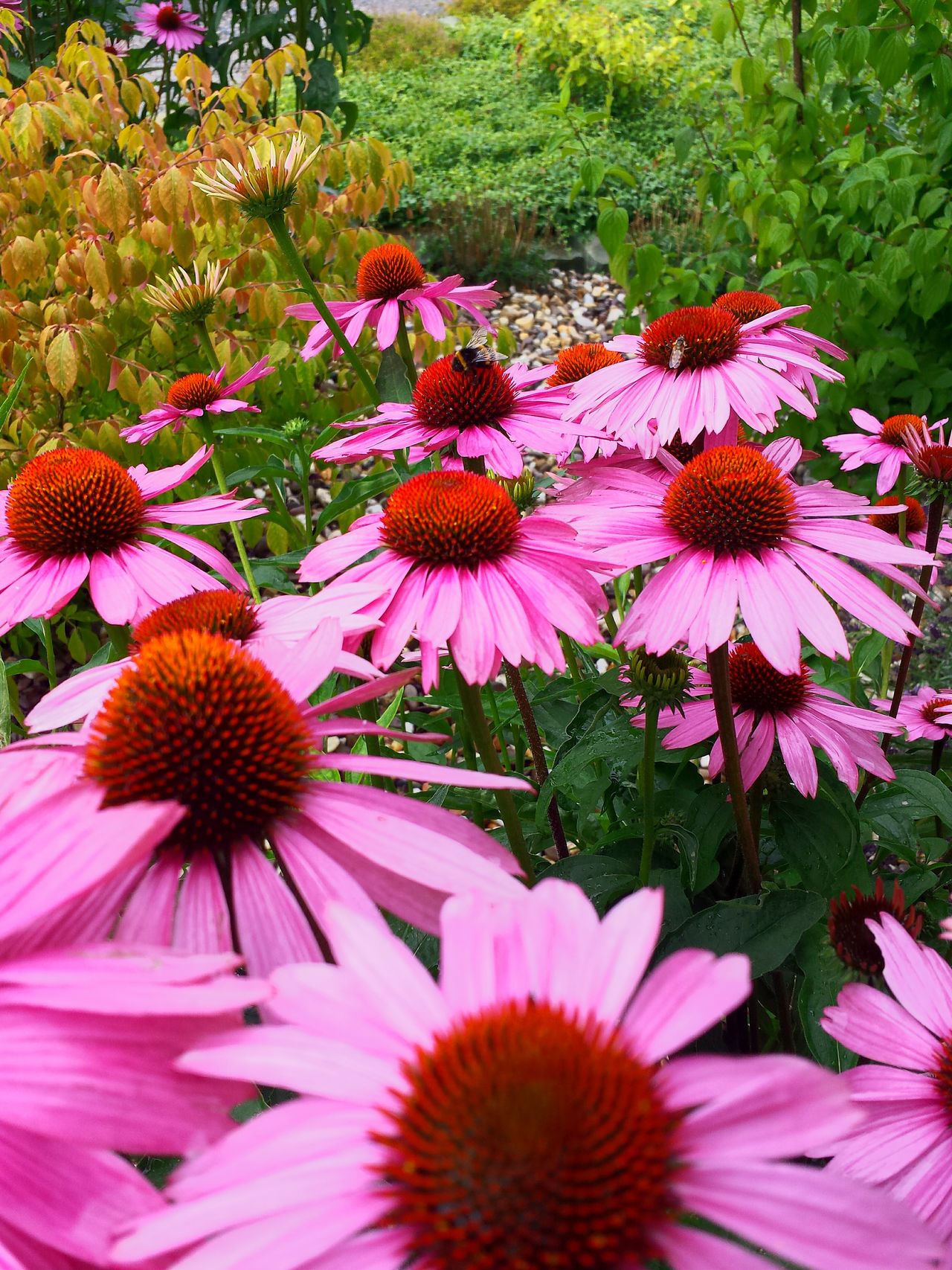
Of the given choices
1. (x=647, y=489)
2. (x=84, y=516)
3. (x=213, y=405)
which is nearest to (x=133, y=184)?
(x=213, y=405)

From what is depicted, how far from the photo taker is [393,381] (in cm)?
127

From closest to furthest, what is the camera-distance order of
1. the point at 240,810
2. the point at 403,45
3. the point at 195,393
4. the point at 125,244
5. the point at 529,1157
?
the point at 529,1157 < the point at 240,810 < the point at 195,393 < the point at 125,244 < the point at 403,45

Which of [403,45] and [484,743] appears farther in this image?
[403,45]

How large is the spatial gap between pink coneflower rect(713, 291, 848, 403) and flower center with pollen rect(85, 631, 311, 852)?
2.29 ft

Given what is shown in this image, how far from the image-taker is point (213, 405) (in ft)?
4.75

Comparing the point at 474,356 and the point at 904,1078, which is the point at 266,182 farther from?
the point at 904,1078

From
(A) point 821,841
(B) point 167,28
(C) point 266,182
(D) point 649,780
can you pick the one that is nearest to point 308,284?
(C) point 266,182

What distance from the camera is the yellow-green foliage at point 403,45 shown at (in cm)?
892

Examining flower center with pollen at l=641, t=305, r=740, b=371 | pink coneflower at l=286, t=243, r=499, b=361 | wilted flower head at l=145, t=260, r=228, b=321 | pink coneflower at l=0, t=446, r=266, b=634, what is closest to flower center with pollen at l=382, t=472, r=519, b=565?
pink coneflower at l=0, t=446, r=266, b=634

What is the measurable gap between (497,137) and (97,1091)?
7575 millimetres

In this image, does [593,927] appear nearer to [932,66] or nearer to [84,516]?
[84,516]

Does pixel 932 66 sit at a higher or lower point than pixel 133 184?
higher

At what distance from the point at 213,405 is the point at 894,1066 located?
1212mm

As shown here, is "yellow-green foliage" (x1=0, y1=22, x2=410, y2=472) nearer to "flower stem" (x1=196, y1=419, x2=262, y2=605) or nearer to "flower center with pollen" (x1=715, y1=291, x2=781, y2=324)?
"flower stem" (x1=196, y1=419, x2=262, y2=605)
